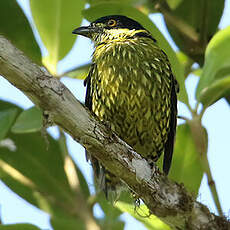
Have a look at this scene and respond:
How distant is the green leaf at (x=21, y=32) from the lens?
3.43 m

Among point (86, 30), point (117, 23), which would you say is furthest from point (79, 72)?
point (117, 23)

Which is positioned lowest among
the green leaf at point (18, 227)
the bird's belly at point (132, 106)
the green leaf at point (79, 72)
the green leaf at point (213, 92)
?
the green leaf at point (18, 227)

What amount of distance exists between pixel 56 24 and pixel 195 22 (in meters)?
0.95

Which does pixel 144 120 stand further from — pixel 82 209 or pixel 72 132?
pixel 72 132

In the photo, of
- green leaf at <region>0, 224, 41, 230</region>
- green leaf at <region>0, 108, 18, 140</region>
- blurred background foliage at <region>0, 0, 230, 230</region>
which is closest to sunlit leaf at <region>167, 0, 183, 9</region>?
blurred background foliage at <region>0, 0, 230, 230</region>

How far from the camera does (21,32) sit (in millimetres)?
3457

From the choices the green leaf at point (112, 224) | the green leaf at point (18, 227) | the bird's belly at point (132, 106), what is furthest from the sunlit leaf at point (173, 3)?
the green leaf at point (18, 227)

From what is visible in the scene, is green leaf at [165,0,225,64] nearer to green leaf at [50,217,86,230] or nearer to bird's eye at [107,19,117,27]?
bird's eye at [107,19,117,27]

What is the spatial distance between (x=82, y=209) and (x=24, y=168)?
586 millimetres

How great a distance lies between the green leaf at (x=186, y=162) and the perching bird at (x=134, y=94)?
15 centimetres

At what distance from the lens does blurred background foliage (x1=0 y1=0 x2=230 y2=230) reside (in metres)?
3.06

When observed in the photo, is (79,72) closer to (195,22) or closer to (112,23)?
(112,23)

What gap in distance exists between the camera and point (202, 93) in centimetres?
297

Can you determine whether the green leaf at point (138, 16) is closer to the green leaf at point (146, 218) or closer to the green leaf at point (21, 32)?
the green leaf at point (21, 32)
